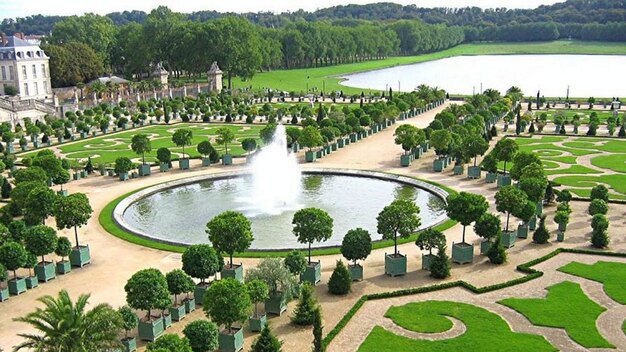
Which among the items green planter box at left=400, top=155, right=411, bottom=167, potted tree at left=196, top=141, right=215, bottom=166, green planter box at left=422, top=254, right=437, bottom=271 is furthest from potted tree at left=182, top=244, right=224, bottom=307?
green planter box at left=400, top=155, right=411, bottom=167

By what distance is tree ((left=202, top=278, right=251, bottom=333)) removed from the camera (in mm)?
22172

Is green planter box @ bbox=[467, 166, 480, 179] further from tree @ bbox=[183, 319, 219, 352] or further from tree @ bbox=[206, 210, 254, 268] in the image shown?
tree @ bbox=[183, 319, 219, 352]

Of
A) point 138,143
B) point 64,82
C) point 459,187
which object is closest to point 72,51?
point 64,82

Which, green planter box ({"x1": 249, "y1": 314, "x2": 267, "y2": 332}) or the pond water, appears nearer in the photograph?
green planter box ({"x1": 249, "y1": 314, "x2": 267, "y2": 332})

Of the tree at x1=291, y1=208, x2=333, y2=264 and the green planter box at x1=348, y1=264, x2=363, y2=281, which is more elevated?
the tree at x1=291, y1=208, x2=333, y2=264

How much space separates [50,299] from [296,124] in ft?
188

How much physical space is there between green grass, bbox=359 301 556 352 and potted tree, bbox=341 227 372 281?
321 centimetres

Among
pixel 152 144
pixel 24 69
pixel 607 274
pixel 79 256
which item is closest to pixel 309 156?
pixel 152 144

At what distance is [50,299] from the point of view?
2025 cm

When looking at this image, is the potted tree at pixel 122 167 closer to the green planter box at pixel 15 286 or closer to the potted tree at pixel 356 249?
the green planter box at pixel 15 286

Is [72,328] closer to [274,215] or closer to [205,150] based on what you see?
[274,215]

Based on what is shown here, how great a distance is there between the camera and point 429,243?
98.0ft

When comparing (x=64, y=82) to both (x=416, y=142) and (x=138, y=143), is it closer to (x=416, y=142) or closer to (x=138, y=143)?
(x=138, y=143)

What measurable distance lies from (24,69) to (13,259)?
73.7 meters
